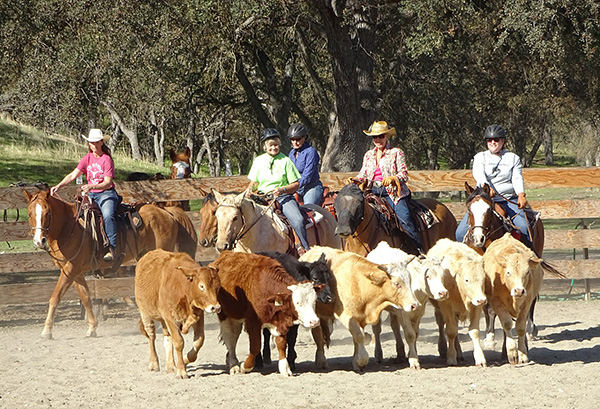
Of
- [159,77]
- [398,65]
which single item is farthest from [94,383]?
[398,65]

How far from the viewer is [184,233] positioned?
1423 cm

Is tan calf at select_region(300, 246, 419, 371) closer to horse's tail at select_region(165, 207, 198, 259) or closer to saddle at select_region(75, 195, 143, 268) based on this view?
saddle at select_region(75, 195, 143, 268)

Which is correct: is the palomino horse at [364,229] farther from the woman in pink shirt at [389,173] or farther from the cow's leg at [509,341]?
the cow's leg at [509,341]

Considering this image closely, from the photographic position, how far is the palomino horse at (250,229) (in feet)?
32.7

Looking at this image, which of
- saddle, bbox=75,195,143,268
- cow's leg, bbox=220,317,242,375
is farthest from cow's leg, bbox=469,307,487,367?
saddle, bbox=75,195,143,268

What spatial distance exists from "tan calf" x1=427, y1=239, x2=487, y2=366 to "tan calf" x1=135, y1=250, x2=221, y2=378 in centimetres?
240

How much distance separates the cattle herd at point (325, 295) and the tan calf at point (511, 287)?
10 millimetres

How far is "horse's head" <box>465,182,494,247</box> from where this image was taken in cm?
1002

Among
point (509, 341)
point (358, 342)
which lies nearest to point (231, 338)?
point (358, 342)

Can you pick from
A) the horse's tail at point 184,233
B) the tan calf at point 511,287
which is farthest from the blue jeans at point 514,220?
the horse's tail at point 184,233

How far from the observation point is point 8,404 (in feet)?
25.6

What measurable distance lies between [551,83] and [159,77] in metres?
11.6

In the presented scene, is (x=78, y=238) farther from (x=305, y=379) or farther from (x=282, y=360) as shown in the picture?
(x=305, y=379)

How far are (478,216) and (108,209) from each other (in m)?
5.44
